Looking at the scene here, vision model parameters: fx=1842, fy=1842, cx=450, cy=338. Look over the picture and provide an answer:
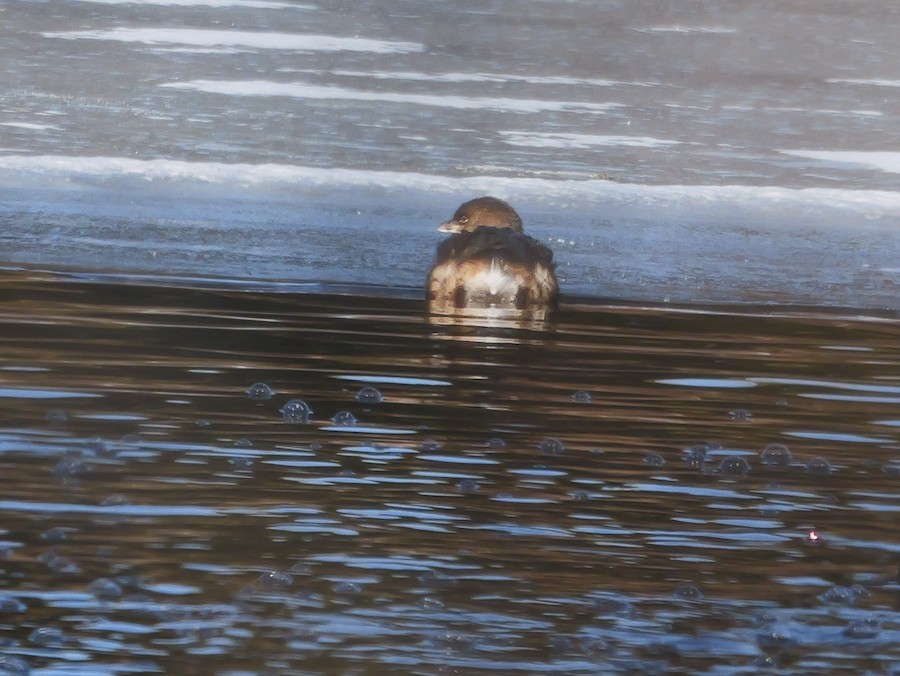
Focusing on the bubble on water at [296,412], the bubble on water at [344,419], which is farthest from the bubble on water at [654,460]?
the bubble on water at [296,412]

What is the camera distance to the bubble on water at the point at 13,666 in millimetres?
3143

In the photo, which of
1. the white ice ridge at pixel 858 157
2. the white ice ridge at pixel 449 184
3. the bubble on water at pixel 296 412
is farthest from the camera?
the white ice ridge at pixel 858 157

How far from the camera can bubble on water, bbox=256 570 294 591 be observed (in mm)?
3693

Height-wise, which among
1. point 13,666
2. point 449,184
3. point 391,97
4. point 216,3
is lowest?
point 13,666

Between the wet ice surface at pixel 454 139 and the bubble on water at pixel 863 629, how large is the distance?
5.38 m

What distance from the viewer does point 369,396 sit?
19.2 feet

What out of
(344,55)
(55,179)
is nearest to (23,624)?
(55,179)

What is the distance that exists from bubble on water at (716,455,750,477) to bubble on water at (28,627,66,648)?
219 centimetres

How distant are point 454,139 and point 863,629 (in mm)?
10984

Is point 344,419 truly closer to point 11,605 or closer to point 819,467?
point 819,467

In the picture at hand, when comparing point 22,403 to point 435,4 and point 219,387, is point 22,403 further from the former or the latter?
point 435,4

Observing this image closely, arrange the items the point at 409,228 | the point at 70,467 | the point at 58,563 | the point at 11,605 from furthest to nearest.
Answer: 1. the point at 409,228
2. the point at 70,467
3. the point at 58,563
4. the point at 11,605

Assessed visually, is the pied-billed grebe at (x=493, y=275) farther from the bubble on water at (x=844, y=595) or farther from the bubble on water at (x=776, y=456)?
the bubble on water at (x=844, y=595)

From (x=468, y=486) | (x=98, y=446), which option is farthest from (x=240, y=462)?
(x=468, y=486)
